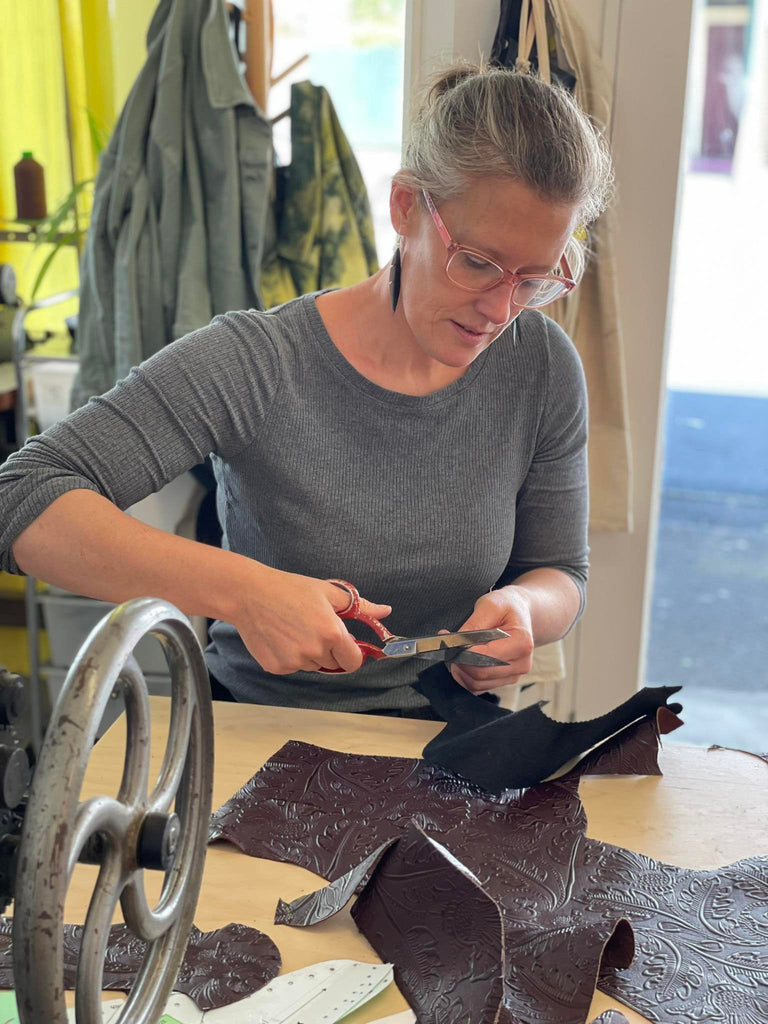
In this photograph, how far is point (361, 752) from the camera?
1.14m

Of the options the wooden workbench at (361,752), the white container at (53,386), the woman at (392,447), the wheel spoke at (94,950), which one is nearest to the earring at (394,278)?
the woman at (392,447)

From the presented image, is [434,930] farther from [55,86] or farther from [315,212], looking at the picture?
[55,86]

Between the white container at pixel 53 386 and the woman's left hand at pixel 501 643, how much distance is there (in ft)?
4.11

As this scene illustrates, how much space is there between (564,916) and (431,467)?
0.62 m

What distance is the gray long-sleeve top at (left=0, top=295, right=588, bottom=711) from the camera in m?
1.26

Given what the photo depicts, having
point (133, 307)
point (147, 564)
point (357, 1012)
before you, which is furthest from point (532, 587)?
point (133, 307)

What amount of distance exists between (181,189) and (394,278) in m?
0.81

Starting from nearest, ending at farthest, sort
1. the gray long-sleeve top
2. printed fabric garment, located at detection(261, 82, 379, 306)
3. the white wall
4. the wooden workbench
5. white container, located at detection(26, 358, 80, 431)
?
the wooden workbench, the gray long-sleeve top, the white wall, printed fabric garment, located at detection(261, 82, 379, 306), white container, located at detection(26, 358, 80, 431)

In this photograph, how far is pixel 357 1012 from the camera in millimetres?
794

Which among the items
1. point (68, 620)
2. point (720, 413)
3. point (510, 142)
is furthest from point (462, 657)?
point (720, 413)

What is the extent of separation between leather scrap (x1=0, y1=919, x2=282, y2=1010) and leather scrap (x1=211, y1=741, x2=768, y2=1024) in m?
0.11

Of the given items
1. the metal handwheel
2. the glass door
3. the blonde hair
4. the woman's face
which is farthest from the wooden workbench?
the glass door

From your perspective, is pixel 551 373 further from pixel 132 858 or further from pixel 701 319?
pixel 701 319

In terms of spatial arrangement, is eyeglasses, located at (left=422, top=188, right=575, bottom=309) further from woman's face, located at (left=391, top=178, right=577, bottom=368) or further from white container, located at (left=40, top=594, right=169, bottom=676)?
white container, located at (left=40, top=594, right=169, bottom=676)
